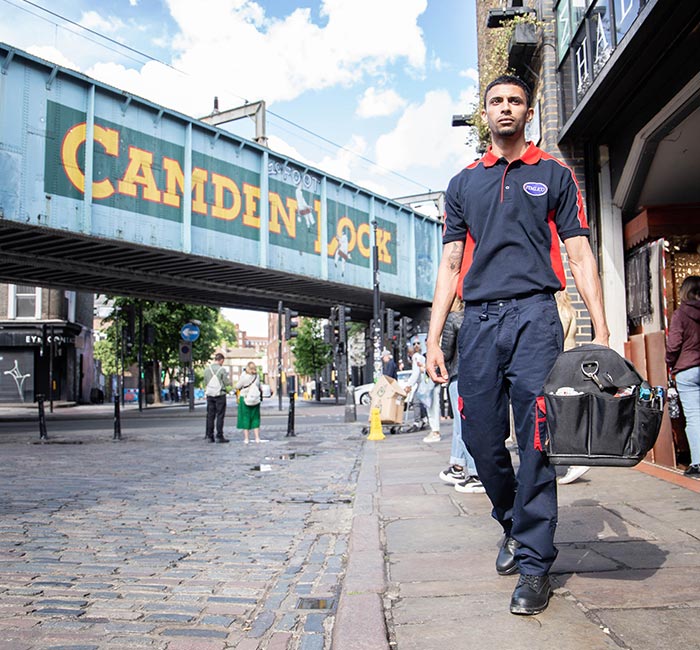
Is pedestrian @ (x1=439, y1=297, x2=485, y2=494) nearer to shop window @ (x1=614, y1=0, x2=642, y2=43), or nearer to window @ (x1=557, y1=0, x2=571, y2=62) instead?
shop window @ (x1=614, y1=0, x2=642, y2=43)

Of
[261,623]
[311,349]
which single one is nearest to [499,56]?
[261,623]

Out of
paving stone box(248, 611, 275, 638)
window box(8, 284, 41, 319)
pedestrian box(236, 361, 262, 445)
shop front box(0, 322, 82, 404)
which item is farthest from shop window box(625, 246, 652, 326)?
window box(8, 284, 41, 319)

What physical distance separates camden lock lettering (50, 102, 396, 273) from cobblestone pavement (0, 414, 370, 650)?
981cm

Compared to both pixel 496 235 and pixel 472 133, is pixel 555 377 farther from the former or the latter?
pixel 472 133

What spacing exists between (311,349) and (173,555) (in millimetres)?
46599

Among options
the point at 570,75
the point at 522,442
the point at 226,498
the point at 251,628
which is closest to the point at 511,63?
the point at 570,75

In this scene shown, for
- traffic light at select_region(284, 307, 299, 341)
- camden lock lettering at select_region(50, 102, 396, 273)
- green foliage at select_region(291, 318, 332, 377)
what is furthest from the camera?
green foliage at select_region(291, 318, 332, 377)

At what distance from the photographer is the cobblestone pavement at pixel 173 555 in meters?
2.95

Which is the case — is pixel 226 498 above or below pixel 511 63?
below

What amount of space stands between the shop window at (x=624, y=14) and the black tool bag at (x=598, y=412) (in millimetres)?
4033

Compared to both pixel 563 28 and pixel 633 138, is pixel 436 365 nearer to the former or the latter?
pixel 633 138

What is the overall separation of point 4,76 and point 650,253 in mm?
14128

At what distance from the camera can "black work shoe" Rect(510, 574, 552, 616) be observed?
8.70 feet

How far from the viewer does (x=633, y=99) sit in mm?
6508
